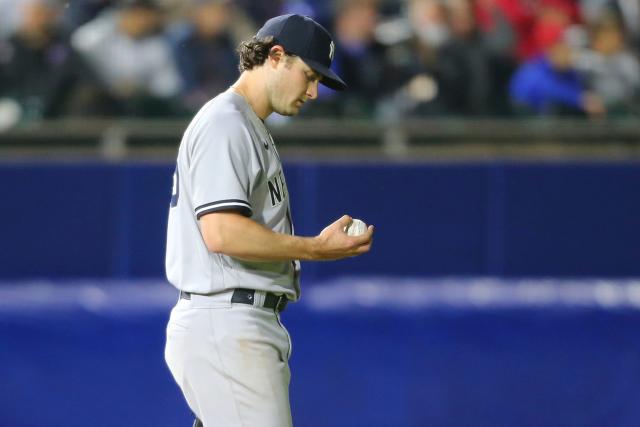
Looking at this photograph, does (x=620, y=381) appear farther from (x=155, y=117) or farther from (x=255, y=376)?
(x=155, y=117)

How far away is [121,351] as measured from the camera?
4.41 m

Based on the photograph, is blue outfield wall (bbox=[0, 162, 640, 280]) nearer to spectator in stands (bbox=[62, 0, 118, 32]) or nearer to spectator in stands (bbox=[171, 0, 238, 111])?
spectator in stands (bbox=[171, 0, 238, 111])

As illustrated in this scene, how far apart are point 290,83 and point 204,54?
305 centimetres

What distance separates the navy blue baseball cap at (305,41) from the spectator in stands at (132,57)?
3.03 m

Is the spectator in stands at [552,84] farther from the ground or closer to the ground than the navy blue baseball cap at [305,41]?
farther from the ground

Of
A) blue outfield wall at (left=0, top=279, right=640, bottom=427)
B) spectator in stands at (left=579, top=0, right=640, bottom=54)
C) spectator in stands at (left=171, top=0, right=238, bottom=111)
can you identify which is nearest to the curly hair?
blue outfield wall at (left=0, top=279, right=640, bottom=427)

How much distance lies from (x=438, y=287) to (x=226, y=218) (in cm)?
273

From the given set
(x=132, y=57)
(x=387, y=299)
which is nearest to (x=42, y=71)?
(x=132, y=57)

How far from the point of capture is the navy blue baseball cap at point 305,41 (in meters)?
2.57

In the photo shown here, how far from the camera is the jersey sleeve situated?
7.91ft

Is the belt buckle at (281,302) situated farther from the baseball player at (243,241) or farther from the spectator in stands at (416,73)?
the spectator in stands at (416,73)

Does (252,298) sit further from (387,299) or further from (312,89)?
(387,299)

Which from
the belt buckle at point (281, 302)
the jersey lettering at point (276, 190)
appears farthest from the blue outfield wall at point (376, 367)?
the jersey lettering at point (276, 190)

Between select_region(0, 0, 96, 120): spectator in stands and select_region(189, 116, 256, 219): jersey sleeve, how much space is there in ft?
10.5
